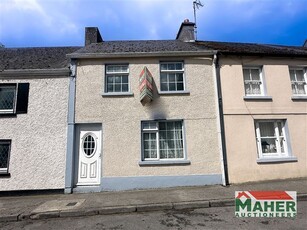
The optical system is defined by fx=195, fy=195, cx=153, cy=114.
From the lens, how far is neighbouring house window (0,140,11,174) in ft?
24.5

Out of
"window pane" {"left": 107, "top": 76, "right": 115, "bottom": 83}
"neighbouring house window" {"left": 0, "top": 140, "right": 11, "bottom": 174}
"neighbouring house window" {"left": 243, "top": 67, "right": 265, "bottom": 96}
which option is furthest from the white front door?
"neighbouring house window" {"left": 243, "top": 67, "right": 265, "bottom": 96}

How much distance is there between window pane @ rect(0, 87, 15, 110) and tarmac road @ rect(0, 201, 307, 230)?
4.95m

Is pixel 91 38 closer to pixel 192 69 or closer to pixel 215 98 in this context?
pixel 192 69

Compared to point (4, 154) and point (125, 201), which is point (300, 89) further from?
point (4, 154)

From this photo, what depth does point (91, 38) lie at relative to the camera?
1051 centimetres

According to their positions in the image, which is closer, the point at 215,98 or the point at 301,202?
the point at 301,202

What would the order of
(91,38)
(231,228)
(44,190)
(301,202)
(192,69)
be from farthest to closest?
(91,38) → (192,69) → (44,190) → (301,202) → (231,228)

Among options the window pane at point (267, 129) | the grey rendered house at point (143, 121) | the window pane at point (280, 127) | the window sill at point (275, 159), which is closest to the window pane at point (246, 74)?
the grey rendered house at point (143, 121)

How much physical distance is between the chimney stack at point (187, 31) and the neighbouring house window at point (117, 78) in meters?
4.55

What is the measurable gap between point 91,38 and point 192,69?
5.86 meters

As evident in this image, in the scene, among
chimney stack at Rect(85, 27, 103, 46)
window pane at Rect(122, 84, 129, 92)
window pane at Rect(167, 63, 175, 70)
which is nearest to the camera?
window pane at Rect(122, 84, 129, 92)

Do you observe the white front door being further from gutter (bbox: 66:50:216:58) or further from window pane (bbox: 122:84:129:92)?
gutter (bbox: 66:50:216:58)

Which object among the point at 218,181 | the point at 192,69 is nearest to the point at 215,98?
the point at 192,69

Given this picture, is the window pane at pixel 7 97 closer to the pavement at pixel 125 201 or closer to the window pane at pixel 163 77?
the pavement at pixel 125 201
